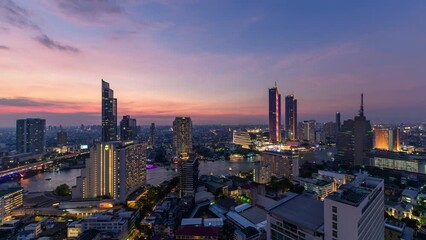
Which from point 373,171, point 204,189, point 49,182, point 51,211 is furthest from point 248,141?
point 51,211

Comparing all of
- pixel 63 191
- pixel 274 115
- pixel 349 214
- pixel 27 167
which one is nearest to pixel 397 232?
pixel 349 214

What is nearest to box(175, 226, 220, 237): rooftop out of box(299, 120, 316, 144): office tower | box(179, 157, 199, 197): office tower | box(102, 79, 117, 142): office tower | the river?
box(179, 157, 199, 197): office tower

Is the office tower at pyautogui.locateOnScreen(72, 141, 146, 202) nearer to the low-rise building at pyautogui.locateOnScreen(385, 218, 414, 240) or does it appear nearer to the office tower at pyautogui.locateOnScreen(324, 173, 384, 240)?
the office tower at pyautogui.locateOnScreen(324, 173, 384, 240)

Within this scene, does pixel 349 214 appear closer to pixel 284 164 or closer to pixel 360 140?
pixel 284 164

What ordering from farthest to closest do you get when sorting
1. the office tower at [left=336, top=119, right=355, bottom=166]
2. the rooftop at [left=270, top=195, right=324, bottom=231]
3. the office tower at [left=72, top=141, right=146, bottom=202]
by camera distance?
the office tower at [left=336, top=119, right=355, bottom=166] < the office tower at [left=72, top=141, right=146, bottom=202] < the rooftop at [left=270, top=195, right=324, bottom=231]

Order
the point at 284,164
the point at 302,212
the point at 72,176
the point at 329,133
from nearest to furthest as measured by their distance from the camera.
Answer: the point at 302,212 < the point at 284,164 < the point at 72,176 < the point at 329,133

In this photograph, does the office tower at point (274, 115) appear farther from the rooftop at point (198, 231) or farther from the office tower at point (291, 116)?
the rooftop at point (198, 231)

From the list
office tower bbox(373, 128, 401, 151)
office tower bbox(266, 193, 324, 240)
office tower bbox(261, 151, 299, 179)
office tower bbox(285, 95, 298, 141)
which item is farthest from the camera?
office tower bbox(285, 95, 298, 141)
